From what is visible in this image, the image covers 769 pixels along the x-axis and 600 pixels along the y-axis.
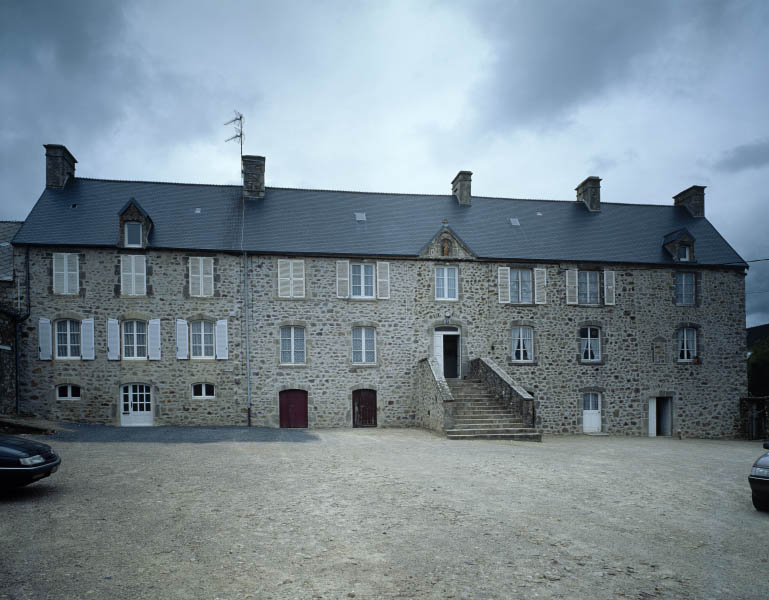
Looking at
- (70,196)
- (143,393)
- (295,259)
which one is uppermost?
(70,196)

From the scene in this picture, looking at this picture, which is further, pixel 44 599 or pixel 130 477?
pixel 130 477

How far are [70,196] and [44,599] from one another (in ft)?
61.0

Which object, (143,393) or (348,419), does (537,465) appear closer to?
(348,419)

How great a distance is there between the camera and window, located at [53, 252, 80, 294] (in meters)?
17.7

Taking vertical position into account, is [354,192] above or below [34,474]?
above

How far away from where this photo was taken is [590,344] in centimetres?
2102

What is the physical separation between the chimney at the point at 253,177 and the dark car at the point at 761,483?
18.4 m

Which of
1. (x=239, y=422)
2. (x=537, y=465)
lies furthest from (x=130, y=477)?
(x=239, y=422)

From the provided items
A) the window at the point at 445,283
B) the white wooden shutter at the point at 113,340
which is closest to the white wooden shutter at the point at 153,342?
the white wooden shutter at the point at 113,340

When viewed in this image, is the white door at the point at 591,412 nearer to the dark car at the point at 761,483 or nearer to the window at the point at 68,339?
the dark car at the point at 761,483

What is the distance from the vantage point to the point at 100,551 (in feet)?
18.2

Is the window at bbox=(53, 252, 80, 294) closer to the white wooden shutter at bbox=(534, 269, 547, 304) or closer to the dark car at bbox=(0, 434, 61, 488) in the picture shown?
the dark car at bbox=(0, 434, 61, 488)

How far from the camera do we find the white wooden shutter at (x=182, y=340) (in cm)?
1812

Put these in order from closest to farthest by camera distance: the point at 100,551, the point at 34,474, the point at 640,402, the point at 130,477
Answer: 1. the point at 100,551
2. the point at 34,474
3. the point at 130,477
4. the point at 640,402
